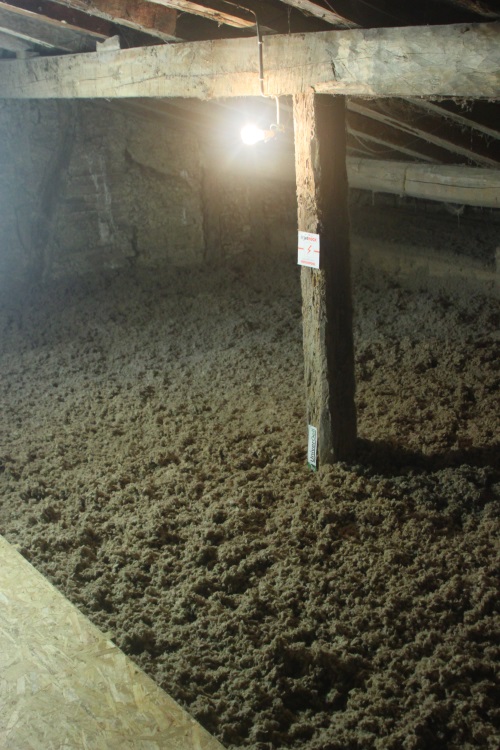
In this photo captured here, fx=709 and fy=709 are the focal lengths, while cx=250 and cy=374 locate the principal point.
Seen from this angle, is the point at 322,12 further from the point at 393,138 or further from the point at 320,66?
the point at 393,138

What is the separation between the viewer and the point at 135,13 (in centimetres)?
353

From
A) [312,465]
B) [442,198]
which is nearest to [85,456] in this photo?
[312,465]

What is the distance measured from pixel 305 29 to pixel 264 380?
2.30 m

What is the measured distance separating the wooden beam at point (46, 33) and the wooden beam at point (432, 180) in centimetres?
209

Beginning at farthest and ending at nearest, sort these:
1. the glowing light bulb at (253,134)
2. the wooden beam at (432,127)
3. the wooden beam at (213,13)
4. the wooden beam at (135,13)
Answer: the wooden beam at (432,127) → the glowing light bulb at (253,134) → the wooden beam at (135,13) → the wooden beam at (213,13)

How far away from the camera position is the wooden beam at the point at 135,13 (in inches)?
136

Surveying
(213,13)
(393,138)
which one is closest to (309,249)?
(213,13)

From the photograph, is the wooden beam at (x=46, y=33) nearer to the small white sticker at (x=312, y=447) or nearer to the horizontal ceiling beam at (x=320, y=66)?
the horizontal ceiling beam at (x=320, y=66)

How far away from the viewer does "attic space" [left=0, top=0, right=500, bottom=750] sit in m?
2.53

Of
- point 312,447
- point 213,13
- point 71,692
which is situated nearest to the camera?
point 71,692

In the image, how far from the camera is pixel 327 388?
355 cm

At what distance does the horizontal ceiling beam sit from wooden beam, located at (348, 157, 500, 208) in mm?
1925

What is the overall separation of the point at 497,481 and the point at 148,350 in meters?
2.94

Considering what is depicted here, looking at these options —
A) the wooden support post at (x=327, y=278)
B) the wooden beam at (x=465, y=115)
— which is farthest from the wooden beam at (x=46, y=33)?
the wooden beam at (x=465, y=115)
